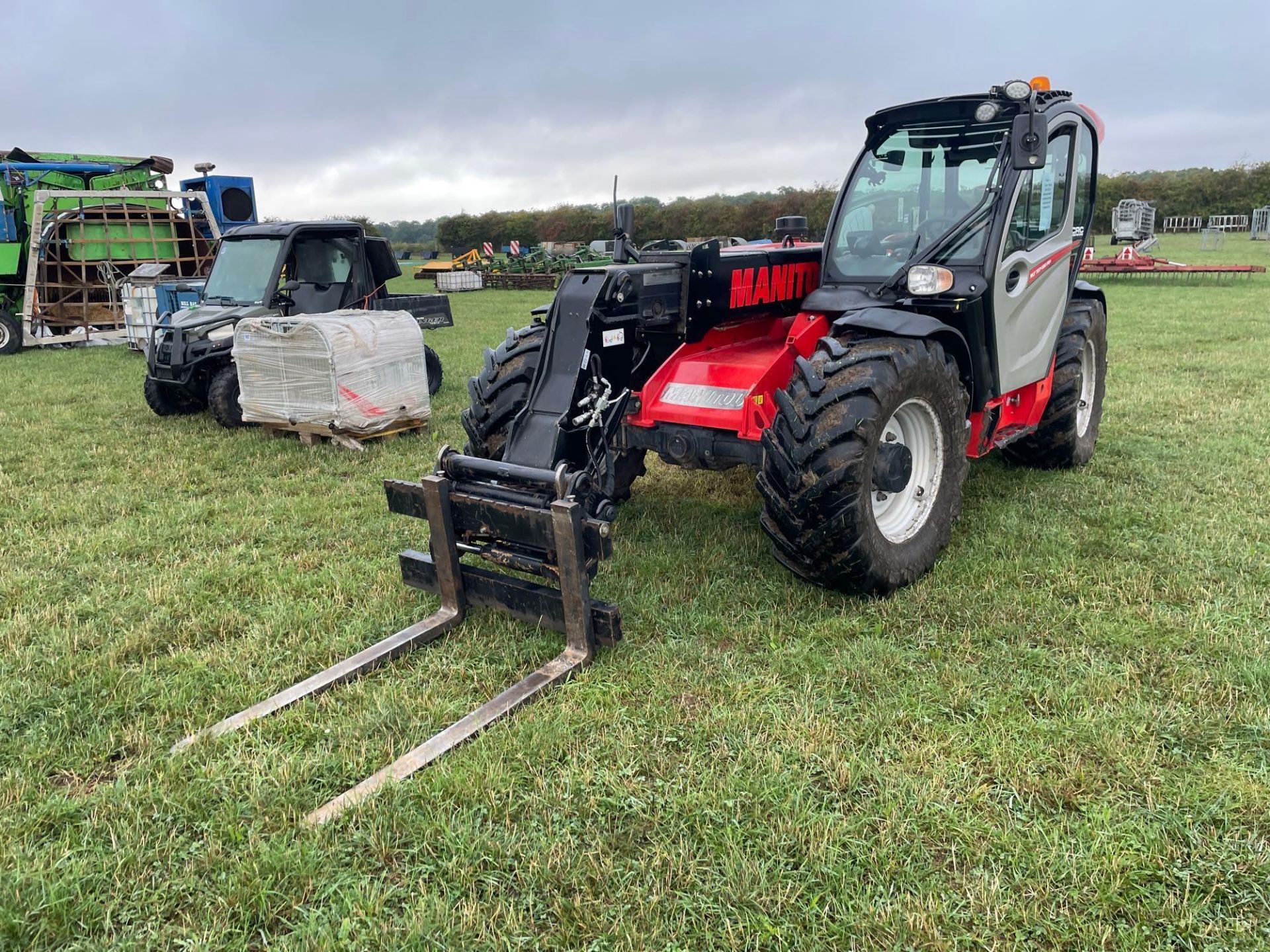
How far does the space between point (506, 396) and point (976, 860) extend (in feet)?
9.65

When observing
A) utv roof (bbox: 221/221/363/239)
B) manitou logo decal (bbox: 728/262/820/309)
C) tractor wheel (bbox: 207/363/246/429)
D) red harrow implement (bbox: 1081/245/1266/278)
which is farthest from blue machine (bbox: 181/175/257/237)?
red harrow implement (bbox: 1081/245/1266/278)

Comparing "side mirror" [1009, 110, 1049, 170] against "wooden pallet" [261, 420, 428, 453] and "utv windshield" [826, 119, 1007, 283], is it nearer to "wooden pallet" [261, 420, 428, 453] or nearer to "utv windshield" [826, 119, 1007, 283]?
"utv windshield" [826, 119, 1007, 283]

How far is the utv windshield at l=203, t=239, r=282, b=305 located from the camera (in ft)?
28.7

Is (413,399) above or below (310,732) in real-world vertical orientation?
above

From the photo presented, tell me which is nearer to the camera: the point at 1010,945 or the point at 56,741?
the point at 1010,945

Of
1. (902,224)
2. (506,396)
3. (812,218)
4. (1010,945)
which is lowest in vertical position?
(1010,945)

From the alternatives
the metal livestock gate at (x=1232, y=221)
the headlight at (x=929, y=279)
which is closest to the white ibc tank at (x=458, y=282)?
the headlight at (x=929, y=279)

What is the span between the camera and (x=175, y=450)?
712 cm

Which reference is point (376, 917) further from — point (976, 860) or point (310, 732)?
point (976, 860)

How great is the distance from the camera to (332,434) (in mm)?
7102

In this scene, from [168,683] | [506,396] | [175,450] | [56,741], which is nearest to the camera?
[56,741]

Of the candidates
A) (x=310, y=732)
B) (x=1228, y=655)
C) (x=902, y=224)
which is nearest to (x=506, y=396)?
(x=310, y=732)

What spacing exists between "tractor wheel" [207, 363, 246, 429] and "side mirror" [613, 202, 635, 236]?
4.92 m

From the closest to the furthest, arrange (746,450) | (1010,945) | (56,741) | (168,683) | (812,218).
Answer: (1010,945) → (56,741) → (168,683) → (746,450) → (812,218)
